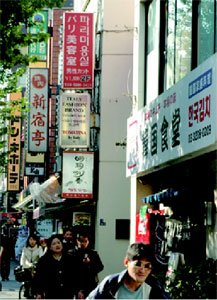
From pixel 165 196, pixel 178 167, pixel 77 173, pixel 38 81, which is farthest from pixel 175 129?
pixel 38 81

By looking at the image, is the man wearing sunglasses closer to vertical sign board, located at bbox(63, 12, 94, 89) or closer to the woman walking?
the woman walking

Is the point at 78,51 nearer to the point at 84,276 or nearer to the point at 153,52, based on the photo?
the point at 153,52

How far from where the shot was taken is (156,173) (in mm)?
19469

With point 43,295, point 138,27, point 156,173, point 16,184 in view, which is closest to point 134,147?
point 156,173

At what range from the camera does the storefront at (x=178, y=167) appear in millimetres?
13445

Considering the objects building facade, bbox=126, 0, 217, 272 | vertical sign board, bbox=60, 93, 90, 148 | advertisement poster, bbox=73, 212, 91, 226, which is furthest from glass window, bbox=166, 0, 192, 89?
advertisement poster, bbox=73, 212, 91, 226

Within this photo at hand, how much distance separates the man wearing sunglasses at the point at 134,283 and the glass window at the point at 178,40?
10.2 m

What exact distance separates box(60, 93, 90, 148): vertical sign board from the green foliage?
11524 millimetres

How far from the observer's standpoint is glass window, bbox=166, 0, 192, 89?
16125 mm

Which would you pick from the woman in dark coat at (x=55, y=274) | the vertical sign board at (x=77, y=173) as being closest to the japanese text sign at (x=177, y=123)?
the woman in dark coat at (x=55, y=274)

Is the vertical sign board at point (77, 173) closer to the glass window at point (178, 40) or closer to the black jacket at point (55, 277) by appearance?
the glass window at point (178, 40)

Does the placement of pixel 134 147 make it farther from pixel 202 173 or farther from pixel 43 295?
pixel 43 295

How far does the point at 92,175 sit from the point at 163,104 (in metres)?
9.55

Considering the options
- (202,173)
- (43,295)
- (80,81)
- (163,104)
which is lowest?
(43,295)
